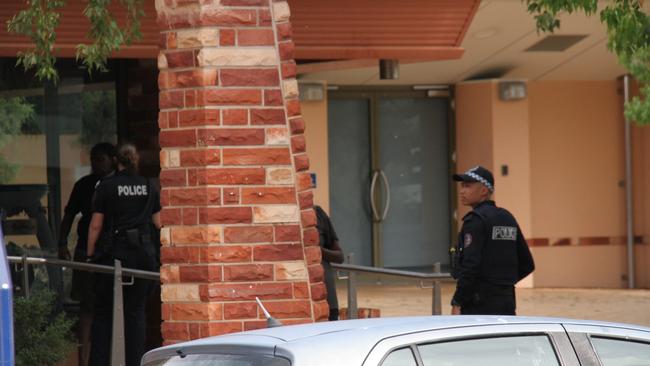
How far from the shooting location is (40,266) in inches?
424

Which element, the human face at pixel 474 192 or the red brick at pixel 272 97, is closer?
the red brick at pixel 272 97

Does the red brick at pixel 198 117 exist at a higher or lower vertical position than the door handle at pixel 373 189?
higher

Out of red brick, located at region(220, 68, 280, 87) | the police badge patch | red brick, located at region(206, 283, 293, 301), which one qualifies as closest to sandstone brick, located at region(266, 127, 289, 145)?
red brick, located at region(220, 68, 280, 87)

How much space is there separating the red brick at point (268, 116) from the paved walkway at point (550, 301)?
224 inches

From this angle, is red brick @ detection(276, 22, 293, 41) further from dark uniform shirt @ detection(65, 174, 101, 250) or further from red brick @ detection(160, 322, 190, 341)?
dark uniform shirt @ detection(65, 174, 101, 250)

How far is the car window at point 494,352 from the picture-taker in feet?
14.5

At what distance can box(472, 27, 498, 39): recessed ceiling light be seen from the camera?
15422 millimetres

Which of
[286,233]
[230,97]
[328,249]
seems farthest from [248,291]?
[328,249]

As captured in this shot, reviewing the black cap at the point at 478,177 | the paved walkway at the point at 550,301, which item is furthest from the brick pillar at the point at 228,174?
the paved walkway at the point at 550,301

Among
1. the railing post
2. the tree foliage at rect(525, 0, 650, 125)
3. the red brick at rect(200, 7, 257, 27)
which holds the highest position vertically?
the tree foliage at rect(525, 0, 650, 125)

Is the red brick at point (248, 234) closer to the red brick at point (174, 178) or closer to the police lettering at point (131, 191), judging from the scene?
the red brick at point (174, 178)

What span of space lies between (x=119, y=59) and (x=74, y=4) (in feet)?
4.80

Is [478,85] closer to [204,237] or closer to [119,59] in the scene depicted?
[119,59]

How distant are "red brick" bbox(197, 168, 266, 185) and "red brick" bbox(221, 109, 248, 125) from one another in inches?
9.1
